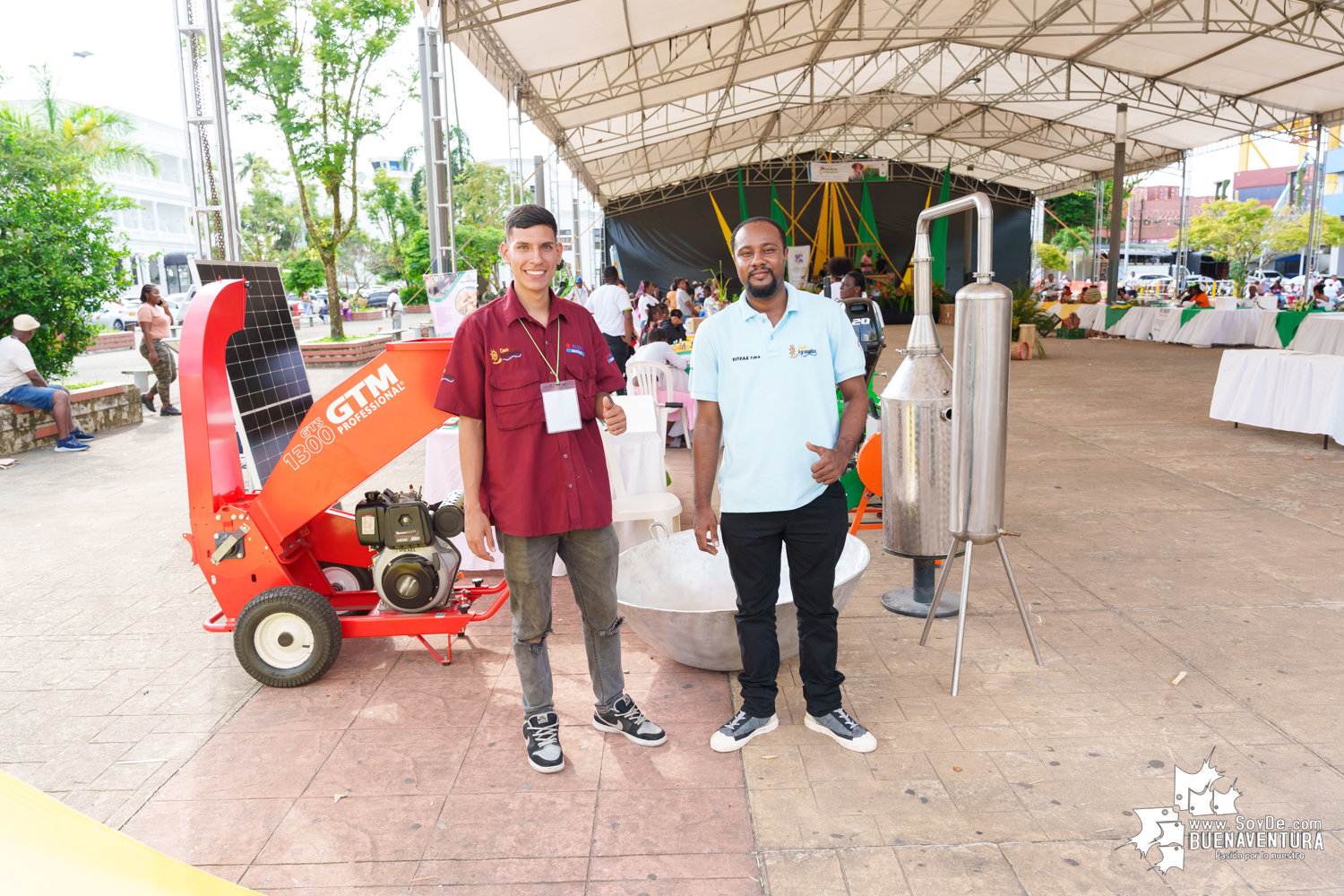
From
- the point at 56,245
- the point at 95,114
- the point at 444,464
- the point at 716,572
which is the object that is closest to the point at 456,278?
the point at 444,464

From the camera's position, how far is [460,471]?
4539mm

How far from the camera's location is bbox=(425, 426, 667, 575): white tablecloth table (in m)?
4.59

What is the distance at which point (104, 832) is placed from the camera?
0.92 m

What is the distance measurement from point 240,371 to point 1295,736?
13.4 feet

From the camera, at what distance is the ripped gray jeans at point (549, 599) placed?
2607 mm

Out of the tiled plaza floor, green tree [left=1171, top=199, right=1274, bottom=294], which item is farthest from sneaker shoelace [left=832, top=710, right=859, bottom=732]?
green tree [left=1171, top=199, right=1274, bottom=294]

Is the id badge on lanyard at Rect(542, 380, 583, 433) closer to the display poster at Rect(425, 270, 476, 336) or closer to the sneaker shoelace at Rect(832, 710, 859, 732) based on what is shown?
the sneaker shoelace at Rect(832, 710, 859, 732)

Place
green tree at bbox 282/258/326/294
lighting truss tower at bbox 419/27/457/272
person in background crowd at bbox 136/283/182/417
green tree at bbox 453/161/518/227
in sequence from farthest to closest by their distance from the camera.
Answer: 1. green tree at bbox 453/161/518/227
2. green tree at bbox 282/258/326/294
3. person in background crowd at bbox 136/283/182/417
4. lighting truss tower at bbox 419/27/457/272

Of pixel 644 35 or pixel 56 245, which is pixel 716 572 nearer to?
pixel 56 245

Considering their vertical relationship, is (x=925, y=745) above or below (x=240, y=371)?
below

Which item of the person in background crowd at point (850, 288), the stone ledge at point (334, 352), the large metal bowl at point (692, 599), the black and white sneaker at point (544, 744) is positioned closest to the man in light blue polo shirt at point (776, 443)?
the large metal bowl at point (692, 599)

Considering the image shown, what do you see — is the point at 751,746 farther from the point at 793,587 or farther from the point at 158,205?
the point at 158,205

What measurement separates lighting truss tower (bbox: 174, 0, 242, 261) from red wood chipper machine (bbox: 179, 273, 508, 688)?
2.98 m

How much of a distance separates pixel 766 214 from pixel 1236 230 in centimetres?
2508
